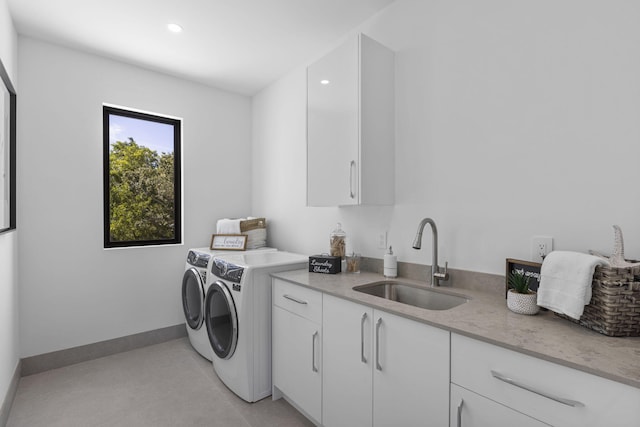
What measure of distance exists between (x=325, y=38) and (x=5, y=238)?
250cm

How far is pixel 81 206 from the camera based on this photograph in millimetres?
2645

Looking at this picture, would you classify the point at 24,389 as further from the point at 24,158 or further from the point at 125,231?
the point at 24,158

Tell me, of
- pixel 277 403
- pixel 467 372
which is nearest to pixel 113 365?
pixel 277 403

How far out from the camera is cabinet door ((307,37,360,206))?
1931 millimetres

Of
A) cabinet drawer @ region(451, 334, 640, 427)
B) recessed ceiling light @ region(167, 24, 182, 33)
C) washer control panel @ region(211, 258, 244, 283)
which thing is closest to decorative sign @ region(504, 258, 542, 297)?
cabinet drawer @ region(451, 334, 640, 427)

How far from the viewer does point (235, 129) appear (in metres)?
3.53

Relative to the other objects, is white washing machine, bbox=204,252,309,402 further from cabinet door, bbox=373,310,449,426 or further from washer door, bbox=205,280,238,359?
cabinet door, bbox=373,310,449,426

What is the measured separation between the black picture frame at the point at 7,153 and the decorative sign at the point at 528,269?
2595 mm

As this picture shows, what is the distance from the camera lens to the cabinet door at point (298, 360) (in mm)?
1737

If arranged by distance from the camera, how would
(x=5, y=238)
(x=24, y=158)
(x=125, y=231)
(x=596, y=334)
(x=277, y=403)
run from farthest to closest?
(x=125, y=231), (x=24, y=158), (x=277, y=403), (x=5, y=238), (x=596, y=334)

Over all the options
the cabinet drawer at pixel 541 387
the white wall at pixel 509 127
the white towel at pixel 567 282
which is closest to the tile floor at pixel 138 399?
the cabinet drawer at pixel 541 387

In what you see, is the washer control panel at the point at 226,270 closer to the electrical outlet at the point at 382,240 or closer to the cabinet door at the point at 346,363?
the cabinet door at the point at 346,363

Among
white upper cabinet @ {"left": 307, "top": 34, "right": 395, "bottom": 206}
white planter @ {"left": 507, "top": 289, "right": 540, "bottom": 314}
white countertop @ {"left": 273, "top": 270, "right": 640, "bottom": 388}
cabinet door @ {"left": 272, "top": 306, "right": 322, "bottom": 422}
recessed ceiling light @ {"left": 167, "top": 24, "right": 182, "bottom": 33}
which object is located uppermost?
recessed ceiling light @ {"left": 167, "top": 24, "right": 182, "bottom": 33}

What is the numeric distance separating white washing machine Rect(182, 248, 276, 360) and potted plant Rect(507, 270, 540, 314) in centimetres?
205
